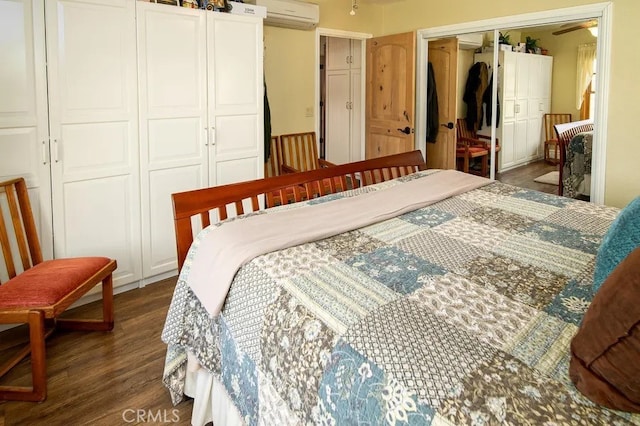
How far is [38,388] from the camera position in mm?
1930

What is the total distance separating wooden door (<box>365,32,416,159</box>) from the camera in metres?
4.67

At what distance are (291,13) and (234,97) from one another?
1.38 metres

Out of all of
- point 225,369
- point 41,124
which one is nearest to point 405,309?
point 225,369

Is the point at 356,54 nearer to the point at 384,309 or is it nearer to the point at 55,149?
the point at 55,149

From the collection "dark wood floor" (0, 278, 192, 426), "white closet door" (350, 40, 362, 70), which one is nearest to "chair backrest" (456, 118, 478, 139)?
"white closet door" (350, 40, 362, 70)

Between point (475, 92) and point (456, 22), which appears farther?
point (475, 92)

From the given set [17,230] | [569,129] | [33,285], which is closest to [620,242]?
[33,285]

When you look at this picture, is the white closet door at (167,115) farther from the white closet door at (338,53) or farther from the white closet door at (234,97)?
the white closet door at (338,53)

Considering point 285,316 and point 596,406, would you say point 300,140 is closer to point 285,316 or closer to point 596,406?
point 285,316

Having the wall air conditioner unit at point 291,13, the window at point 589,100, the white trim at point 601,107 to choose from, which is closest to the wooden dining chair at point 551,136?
the window at point 589,100

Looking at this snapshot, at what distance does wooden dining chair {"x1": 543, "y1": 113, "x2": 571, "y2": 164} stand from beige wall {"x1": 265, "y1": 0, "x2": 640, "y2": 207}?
0.56 metres

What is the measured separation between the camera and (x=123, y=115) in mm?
2809

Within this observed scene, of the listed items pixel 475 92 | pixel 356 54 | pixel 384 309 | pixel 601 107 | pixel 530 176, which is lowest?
pixel 384 309

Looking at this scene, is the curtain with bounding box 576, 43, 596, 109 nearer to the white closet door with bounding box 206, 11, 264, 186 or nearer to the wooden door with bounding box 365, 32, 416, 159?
the wooden door with bounding box 365, 32, 416, 159
